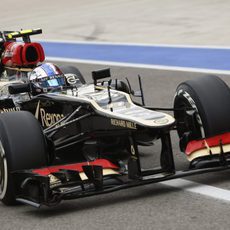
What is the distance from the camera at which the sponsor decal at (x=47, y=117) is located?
7.59m

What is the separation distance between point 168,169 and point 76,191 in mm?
791

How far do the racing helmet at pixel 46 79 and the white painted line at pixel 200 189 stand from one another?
1536 mm

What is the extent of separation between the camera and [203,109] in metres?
7.10

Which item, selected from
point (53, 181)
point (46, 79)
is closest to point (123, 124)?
point (53, 181)

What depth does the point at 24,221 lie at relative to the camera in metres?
6.34

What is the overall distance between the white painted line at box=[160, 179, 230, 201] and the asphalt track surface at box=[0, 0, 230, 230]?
33 millimetres

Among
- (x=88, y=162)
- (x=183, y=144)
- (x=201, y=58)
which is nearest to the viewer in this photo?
(x=88, y=162)

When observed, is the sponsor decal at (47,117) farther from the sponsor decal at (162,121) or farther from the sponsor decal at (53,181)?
the sponsor decal at (162,121)

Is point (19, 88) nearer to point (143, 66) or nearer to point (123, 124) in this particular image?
point (123, 124)

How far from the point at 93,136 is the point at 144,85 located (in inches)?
226

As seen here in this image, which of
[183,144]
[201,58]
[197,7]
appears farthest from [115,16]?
[183,144]

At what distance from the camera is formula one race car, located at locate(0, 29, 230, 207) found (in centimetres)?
649

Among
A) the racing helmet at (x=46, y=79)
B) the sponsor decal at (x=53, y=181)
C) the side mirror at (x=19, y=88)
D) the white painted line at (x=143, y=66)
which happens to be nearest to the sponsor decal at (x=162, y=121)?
the sponsor decal at (x=53, y=181)

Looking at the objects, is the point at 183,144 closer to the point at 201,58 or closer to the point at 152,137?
the point at 152,137
